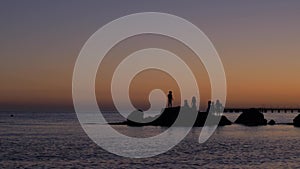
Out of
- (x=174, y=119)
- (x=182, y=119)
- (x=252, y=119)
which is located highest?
(x=252, y=119)

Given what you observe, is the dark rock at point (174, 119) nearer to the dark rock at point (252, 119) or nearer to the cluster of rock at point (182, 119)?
the cluster of rock at point (182, 119)

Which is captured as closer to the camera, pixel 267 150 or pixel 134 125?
pixel 267 150

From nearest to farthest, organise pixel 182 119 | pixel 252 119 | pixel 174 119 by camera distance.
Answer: pixel 174 119
pixel 182 119
pixel 252 119

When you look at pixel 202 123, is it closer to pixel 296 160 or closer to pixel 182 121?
pixel 182 121

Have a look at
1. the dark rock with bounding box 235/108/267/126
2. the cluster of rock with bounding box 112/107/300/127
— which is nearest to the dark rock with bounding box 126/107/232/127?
the cluster of rock with bounding box 112/107/300/127

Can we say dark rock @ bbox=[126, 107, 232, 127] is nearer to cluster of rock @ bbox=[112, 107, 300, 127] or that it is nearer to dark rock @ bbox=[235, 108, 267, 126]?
cluster of rock @ bbox=[112, 107, 300, 127]

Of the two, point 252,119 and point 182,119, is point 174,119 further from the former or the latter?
point 252,119

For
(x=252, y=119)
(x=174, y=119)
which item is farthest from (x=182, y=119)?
(x=252, y=119)

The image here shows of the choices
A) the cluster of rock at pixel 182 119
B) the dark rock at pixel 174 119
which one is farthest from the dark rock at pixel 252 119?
the dark rock at pixel 174 119

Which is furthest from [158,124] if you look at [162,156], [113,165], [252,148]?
[113,165]

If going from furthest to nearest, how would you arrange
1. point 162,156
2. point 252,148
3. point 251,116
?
point 251,116, point 252,148, point 162,156

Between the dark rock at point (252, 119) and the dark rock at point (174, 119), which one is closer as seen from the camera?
the dark rock at point (174, 119)

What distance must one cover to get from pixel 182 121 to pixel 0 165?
272 ft

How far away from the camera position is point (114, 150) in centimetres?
6475
